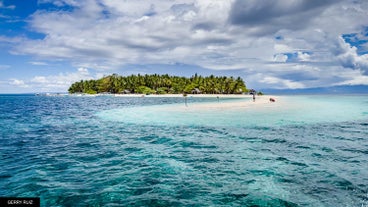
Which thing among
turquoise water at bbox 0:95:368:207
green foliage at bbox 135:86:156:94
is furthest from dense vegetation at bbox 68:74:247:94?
turquoise water at bbox 0:95:368:207

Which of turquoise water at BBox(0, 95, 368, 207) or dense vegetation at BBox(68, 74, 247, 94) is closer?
turquoise water at BBox(0, 95, 368, 207)

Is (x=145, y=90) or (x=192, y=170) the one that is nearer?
(x=192, y=170)

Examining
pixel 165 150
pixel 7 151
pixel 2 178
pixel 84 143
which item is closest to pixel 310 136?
pixel 165 150

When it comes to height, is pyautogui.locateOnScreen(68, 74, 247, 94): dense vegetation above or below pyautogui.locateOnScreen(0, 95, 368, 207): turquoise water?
above

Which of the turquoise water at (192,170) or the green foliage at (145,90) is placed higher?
the green foliage at (145,90)

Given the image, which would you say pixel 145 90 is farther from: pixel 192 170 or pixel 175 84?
pixel 192 170

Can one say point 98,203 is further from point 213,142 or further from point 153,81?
point 153,81

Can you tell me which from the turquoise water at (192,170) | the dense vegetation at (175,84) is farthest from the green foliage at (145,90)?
the turquoise water at (192,170)

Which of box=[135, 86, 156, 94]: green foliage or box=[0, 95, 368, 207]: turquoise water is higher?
box=[135, 86, 156, 94]: green foliage

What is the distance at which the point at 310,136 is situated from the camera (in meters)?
19.0

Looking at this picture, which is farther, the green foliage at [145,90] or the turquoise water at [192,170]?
the green foliage at [145,90]

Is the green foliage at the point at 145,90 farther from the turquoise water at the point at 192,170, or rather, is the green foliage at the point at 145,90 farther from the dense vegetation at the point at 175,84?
the turquoise water at the point at 192,170

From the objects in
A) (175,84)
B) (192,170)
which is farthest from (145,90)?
(192,170)

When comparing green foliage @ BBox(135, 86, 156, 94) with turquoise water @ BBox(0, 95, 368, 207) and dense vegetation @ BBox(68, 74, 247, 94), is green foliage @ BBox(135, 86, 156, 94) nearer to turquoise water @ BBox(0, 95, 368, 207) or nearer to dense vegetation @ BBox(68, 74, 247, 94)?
dense vegetation @ BBox(68, 74, 247, 94)
